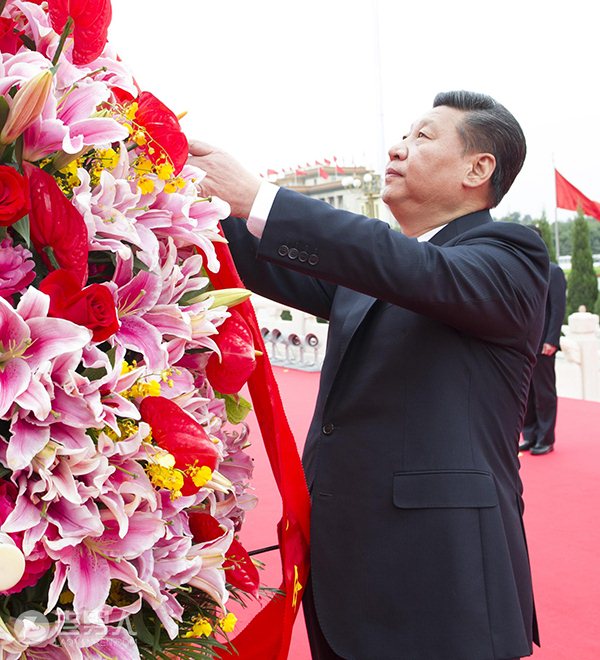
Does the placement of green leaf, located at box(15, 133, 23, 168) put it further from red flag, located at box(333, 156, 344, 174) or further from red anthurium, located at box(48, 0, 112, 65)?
red flag, located at box(333, 156, 344, 174)

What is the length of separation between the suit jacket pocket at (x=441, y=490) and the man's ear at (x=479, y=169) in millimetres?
568

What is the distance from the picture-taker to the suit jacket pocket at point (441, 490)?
4.33ft

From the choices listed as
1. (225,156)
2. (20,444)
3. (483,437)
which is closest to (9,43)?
(20,444)

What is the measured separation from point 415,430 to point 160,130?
721 millimetres

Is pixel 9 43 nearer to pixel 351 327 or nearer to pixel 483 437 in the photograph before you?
pixel 351 327

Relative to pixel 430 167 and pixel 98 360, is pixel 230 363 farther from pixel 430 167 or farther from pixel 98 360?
pixel 430 167

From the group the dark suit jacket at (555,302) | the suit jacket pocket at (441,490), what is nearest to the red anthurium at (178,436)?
the suit jacket pocket at (441,490)

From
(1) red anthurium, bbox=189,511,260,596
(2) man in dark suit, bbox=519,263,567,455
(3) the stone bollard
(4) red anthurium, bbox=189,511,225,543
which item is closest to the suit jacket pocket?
(1) red anthurium, bbox=189,511,260,596

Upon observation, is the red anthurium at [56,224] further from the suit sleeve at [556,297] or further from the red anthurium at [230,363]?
the suit sleeve at [556,297]

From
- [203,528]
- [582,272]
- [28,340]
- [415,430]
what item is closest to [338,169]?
[582,272]

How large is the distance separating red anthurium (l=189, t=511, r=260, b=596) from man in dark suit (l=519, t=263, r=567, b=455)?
439 cm

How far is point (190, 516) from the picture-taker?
2.83 feet

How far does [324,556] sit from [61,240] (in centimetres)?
82

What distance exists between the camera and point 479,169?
1561 millimetres
